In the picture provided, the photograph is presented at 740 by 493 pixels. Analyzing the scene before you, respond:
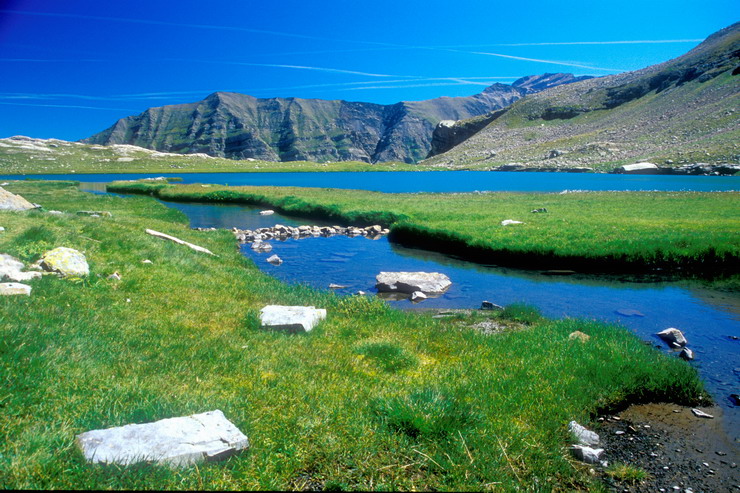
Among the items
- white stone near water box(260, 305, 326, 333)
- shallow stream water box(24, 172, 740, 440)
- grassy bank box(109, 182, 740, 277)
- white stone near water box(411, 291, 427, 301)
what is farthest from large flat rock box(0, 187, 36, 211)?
grassy bank box(109, 182, 740, 277)

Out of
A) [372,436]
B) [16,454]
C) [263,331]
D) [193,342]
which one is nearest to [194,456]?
[16,454]

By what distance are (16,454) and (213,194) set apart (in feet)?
212

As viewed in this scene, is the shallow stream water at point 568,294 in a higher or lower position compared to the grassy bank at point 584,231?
lower

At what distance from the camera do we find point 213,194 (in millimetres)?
Answer: 65688

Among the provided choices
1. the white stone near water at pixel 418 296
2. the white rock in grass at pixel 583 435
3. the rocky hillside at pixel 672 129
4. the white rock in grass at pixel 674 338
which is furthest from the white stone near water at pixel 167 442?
the rocky hillside at pixel 672 129

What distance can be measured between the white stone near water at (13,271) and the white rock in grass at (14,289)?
0.86 metres

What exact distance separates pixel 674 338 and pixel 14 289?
57.1 feet

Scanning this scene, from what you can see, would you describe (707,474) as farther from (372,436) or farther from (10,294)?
(10,294)

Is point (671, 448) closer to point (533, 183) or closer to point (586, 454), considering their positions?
point (586, 454)

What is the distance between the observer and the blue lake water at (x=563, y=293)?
1275 centimetres

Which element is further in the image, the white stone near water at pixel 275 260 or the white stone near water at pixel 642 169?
the white stone near water at pixel 642 169

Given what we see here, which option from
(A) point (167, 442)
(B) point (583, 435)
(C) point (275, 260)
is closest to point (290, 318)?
(A) point (167, 442)

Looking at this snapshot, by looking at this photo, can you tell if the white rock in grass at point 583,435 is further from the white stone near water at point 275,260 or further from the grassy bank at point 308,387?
the white stone near water at point 275,260

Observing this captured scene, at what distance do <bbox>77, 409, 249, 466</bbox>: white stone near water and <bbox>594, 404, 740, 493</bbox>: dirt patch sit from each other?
5740 mm
